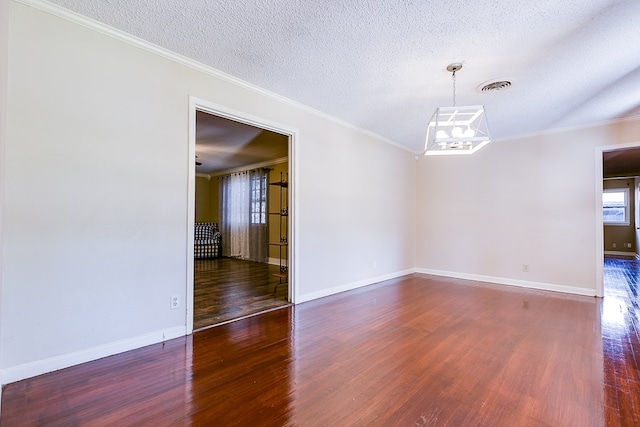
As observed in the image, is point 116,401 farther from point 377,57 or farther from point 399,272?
point 399,272

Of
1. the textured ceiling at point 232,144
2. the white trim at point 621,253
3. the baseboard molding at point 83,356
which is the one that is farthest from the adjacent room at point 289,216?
the white trim at point 621,253

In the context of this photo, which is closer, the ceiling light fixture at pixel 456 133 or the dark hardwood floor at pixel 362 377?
the dark hardwood floor at pixel 362 377

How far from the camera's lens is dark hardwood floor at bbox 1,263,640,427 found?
1.63m

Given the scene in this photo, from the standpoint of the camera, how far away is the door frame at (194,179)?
277 cm

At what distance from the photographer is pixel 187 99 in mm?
2771

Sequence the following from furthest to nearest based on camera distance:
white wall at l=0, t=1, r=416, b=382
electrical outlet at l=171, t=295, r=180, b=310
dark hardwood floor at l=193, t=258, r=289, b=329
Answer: dark hardwood floor at l=193, t=258, r=289, b=329 → electrical outlet at l=171, t=295, r=180, b=310 → white wall at l=0, t=1, r=416, b=382

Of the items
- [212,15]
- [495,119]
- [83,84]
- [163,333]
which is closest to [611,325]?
[495,119]

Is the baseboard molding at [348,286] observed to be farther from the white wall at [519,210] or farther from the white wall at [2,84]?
the white wall at [2,84]

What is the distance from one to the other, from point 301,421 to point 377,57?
281 centimetres

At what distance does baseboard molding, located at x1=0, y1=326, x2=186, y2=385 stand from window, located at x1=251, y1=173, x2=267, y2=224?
4.80 m

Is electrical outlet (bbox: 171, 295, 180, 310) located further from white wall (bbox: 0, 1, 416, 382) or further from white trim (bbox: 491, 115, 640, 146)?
white trim (bbox: 491, 115, 640, 146)

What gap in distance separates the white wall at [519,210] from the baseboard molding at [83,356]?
16.0ft

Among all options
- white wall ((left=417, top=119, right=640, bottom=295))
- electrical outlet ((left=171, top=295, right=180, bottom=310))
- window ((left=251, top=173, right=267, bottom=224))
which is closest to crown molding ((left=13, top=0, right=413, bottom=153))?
electrical outlet ((left=171, top=295, right=180, bottom=310))

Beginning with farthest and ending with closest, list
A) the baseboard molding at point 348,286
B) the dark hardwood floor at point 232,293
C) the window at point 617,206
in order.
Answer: the window at point 617,206 < the baseboard molding at point 348,286 < the dark hardwood floor at point 232,293
